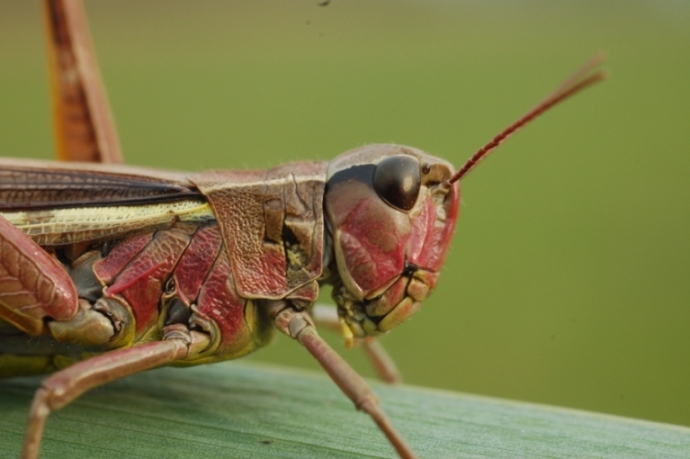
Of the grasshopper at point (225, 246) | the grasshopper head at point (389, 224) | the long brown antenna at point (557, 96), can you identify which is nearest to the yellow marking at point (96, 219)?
the grasshopper at point (225, 246)

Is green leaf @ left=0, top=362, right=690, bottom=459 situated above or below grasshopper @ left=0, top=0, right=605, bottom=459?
below

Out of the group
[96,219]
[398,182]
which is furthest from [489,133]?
[96,219]

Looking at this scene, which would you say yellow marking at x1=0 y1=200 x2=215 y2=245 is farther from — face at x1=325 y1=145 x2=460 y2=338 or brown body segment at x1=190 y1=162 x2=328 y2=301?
face at x1=325 y1=145 x2=460 y2=338

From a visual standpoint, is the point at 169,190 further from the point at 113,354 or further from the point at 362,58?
the point at 362,58

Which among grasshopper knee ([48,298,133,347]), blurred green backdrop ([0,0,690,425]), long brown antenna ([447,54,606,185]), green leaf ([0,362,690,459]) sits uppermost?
long brown antenna ([447,54,606,185])

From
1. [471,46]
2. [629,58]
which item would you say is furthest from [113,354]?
[471,46]

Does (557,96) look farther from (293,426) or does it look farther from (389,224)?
(293,426)

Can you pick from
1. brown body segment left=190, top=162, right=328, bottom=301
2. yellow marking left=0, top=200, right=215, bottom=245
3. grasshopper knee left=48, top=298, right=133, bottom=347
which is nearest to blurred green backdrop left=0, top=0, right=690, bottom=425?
brown body segment left=190, top=162, right=328, bottom=301
